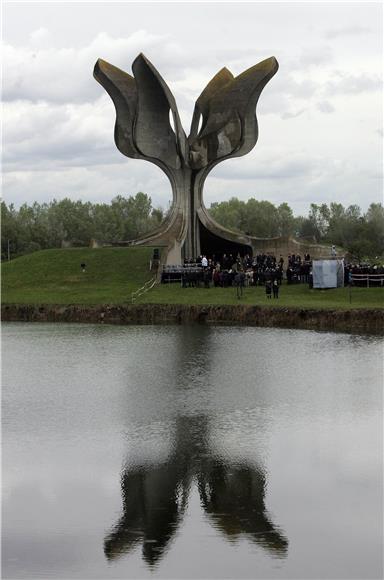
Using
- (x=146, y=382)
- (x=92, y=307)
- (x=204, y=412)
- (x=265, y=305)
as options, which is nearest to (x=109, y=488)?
(x=204, y=412)

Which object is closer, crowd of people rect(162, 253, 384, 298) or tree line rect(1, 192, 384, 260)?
crowd of people rect(162, 253, 384, 298)

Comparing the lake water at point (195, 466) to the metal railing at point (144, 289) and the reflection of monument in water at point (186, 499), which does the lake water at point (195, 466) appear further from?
the metal railing at point (144, 289)

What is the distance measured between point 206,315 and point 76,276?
44.6 ft

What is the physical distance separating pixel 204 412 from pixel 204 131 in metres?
33.5

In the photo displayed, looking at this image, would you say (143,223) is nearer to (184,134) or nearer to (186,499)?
(184,134)

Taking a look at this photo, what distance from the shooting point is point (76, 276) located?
54188 millimetres

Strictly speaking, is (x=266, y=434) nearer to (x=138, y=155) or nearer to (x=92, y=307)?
(x=92, y=307)

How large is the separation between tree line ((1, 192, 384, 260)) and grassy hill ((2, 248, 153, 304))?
29477 mm

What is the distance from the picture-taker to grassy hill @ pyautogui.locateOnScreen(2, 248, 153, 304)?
48.7 meters

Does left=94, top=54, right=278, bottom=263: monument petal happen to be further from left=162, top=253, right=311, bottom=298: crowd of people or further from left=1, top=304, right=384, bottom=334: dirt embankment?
left=1, top=304, right=384, bottom=334: dirt embankment

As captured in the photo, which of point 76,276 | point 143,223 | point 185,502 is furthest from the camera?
point 143,223

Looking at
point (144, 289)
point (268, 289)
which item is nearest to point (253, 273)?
point (268, 289)

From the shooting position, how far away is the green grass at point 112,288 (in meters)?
42.8

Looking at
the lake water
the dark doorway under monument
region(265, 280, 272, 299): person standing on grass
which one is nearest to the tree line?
the dark doorway under monument
